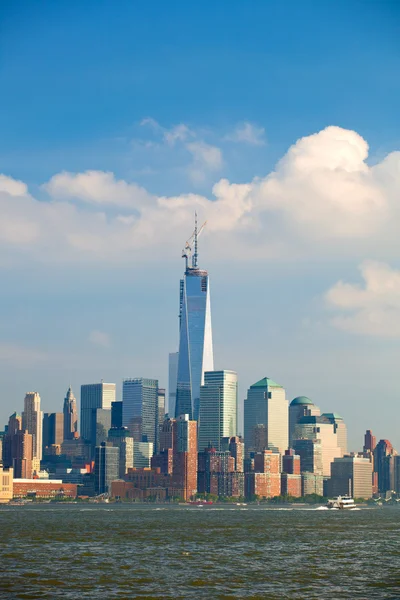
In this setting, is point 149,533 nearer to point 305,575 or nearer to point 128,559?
point 128,559

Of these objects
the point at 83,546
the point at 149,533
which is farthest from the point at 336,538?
the point at 83,546

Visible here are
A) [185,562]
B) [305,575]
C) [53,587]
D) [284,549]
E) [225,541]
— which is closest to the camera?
[53,587]

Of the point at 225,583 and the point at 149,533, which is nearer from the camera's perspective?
the point at 225,583

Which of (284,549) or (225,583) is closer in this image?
(225,583)

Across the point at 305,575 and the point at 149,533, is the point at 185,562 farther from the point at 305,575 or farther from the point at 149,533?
the point at 149,533

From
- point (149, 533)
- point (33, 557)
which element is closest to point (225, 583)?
point (33, 557)

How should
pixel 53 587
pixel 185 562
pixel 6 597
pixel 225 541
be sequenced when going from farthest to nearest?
pixel 225 541 → pixel 185 562 → pixel 53 587 → pixel 6 597

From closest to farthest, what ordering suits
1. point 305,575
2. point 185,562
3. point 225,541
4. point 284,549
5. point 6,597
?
point 6,597 → point 305,575 → point 185,562 → point 284,549 → point 225,541

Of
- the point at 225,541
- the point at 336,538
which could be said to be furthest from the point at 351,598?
the point at 336,538

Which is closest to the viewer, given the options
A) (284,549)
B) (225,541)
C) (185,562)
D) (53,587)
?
(53,587)
